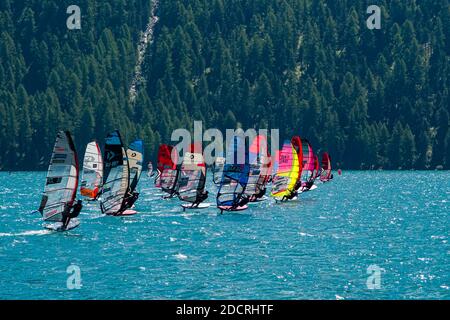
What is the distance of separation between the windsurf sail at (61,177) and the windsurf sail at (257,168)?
2807 centimetres

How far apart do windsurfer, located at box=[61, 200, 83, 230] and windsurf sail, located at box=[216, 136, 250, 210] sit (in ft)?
76.2

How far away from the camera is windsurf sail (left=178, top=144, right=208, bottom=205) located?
325 feet

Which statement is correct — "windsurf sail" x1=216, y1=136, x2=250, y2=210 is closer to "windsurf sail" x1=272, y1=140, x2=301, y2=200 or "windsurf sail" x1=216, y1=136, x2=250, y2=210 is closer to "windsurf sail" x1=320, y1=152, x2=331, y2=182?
"windsurf sail" x1=272, y1=140, x2=301, y2=200

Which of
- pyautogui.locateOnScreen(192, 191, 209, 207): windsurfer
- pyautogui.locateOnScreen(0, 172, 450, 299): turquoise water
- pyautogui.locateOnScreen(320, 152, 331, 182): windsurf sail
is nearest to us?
pyautogui.locateOnScreen(0, 172, 450, 299): turquoise water

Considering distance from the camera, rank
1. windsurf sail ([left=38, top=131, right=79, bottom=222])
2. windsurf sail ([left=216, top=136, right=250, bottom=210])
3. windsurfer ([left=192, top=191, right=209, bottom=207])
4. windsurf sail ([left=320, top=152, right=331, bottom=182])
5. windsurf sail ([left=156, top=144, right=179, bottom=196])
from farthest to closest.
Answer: windsurf sail ([left=320, top=152, right=331, bottom=182]) → windsurf sail ([left=156, top=144, right=179, bottom=196]) → windsurfer ([left=192, top=191, right=209, bottom=207]) → windsurf sail ([left=216, top=136, right=250, bottom=210]) → windsurf sail ([left=38, top=131, right=79, bottom=222])

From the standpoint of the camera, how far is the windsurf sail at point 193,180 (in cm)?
9900

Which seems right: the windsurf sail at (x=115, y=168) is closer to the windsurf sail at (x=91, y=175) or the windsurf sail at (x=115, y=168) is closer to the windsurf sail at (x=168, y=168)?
the windsurf sail at (x=91, y=175)

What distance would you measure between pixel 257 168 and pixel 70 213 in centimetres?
2977

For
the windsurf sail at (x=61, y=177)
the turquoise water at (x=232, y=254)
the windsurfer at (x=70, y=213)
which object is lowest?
the turquoise water at (x=232, y=254)

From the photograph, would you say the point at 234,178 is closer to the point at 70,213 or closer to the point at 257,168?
the point at 257,168

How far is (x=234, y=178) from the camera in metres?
91.0

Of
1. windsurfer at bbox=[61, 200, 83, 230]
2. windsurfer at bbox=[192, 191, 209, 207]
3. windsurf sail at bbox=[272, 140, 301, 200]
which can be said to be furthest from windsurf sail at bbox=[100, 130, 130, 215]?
windsurf sail at bbox=[272, 140, 301, 200]

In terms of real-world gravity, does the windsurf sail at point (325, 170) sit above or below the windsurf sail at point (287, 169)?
below

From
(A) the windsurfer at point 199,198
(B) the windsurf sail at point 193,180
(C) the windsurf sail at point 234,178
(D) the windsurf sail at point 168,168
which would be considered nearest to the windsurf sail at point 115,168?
(C) the windsurf sail at point 234,178
